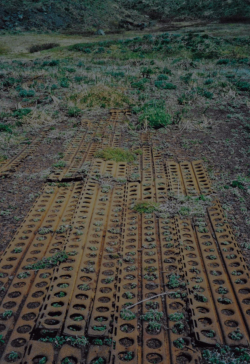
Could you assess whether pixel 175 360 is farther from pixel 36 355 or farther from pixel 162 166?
pixel 162 166

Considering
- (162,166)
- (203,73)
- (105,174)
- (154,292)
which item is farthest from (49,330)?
(203,73)

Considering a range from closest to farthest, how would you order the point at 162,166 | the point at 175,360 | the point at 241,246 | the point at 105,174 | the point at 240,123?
1. the point at 175,360
2. the point at 241,246
3. the point at 105,174
4. the point at 162,166
5. the point at 240,123

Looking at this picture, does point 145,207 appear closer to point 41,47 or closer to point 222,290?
point 222,290

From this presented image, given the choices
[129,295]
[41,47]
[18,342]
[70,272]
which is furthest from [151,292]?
[41,47]

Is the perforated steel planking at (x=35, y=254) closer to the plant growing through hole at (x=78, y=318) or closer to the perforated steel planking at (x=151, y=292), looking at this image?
the plant growing through hole at (x=78, y=318)

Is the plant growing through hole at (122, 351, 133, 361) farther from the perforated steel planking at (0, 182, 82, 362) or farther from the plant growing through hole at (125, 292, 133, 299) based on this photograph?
the perforated steel planking at (0, 182, 82, 362)

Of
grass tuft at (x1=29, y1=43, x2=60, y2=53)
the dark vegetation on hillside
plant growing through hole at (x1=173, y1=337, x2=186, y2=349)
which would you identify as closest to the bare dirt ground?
plant growing through hole at (x1=173, y1=337, x2=186, y2=349)
